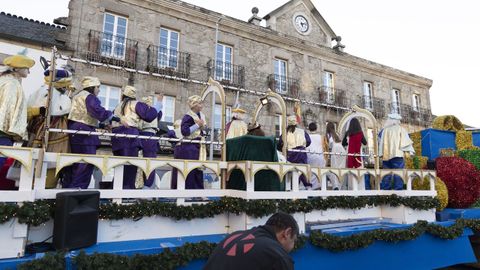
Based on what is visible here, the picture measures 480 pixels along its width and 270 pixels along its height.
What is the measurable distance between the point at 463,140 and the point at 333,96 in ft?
36.2

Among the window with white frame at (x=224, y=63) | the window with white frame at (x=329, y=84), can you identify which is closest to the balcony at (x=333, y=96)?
the window with white frame at (x=329, y=84)

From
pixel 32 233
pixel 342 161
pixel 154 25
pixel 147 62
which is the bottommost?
pixel 32 233

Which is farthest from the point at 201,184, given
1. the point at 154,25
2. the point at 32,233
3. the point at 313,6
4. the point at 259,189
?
the point at 313,6

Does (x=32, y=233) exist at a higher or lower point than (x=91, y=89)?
lower

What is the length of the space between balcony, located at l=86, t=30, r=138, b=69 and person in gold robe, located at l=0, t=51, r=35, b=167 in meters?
9.48

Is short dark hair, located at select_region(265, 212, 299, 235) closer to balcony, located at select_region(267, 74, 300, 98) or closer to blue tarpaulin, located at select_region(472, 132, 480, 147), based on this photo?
blue tarpaulin, located at select_region(472, 132, 480, 147)

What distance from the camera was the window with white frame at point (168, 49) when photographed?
45.7 ft

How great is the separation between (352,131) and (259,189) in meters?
3.93

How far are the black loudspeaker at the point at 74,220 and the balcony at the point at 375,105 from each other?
64.5ft

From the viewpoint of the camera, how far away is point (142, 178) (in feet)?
19.7

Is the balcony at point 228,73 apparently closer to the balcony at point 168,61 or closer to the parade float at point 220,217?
the balcony at point 168,61

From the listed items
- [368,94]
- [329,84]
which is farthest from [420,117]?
[329,84]

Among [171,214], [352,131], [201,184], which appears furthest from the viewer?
[352,131]

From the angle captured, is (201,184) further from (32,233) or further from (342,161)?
(342,161)
